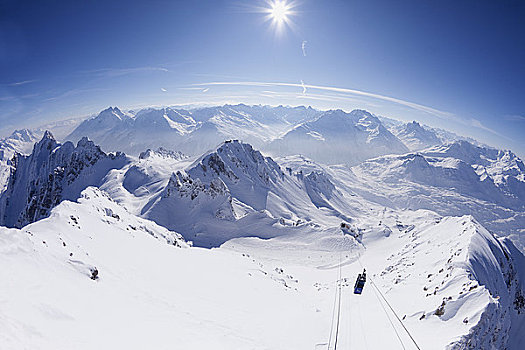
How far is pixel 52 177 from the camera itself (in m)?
112

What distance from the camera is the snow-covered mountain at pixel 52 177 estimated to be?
332 ft

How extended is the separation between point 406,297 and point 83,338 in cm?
2649

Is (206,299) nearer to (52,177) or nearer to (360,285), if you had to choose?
(360,285)

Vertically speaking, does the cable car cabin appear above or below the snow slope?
below

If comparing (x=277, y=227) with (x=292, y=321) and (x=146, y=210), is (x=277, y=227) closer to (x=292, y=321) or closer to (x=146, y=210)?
(x=146, y=210)

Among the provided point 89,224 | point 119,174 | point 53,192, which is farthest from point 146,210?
point 53,192

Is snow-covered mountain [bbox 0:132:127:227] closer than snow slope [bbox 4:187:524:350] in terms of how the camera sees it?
No

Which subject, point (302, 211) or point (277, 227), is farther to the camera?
point (302, 211)

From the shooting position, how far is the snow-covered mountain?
10106cm

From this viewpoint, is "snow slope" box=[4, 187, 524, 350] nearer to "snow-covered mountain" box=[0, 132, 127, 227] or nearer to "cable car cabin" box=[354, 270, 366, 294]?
"cable car cabin" box=[354, 270, 366, 294]

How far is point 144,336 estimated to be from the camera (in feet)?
41.5

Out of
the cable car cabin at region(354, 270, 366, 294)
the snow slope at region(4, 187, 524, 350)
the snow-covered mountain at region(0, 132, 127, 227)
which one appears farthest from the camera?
the snow-covered mountain at region(0, 132, 127, 227)

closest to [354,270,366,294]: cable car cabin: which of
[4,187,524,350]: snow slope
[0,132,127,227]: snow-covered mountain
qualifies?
[4,187,524,350]: snow slope

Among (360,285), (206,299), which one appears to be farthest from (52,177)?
(360,285)
